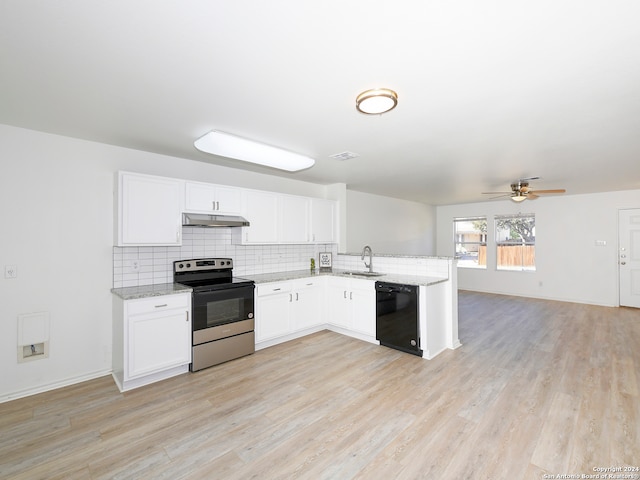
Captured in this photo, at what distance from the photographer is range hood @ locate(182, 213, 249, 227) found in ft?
11.1

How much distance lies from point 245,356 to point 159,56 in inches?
122

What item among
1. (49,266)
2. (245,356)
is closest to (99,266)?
(49,266)

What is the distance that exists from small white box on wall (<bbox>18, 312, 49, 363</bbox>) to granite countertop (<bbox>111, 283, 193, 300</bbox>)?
610 mm

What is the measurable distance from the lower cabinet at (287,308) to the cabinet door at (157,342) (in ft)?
2.90

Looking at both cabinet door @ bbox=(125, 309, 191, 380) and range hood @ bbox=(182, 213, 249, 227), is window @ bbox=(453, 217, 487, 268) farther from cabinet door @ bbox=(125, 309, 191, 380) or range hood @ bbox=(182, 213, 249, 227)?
cabinet door @ bbox=(125, 309, 191, 380)

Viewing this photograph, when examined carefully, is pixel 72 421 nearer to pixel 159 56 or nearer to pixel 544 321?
pixel 159 56

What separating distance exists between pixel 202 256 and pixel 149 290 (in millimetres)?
885

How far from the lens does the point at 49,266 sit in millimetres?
2908

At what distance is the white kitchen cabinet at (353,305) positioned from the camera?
4.04m

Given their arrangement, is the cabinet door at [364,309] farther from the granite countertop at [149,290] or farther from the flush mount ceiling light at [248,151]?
the granite countertop at [149,290]

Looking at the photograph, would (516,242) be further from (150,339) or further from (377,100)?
(150,339)

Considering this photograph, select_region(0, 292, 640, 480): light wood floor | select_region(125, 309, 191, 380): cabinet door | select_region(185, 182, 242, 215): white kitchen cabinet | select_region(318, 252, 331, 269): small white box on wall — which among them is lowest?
select_region(0, 292, 640, 480): light wood floor

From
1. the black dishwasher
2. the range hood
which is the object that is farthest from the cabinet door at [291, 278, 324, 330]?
the range hood

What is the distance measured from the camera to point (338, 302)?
4445 millimetres
